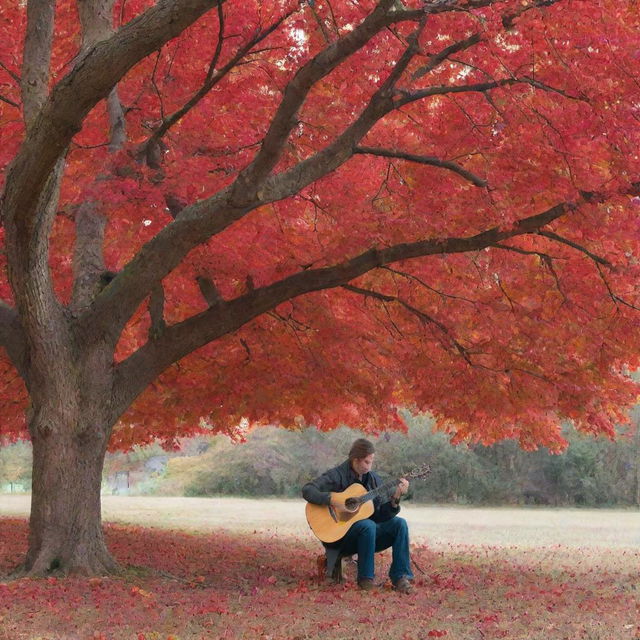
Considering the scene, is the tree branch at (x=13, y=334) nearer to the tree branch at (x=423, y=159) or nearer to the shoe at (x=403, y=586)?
the tree branch at (x=423, y=159)

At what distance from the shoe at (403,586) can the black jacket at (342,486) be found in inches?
26.0

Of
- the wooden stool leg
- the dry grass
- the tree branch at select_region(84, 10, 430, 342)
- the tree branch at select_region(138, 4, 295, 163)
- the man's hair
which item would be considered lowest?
the dry grass

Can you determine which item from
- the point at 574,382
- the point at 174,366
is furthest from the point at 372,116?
the point at 174,366

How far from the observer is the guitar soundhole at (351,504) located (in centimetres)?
803

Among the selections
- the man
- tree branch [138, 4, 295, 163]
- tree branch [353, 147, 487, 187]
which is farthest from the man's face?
tree branch [138, 4, 295, 163]

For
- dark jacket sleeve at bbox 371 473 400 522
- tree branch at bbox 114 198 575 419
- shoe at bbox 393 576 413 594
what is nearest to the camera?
shoe at bbox 393 576 413 594

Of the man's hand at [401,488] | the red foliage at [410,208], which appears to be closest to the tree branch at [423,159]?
the red foliage at [410,208]

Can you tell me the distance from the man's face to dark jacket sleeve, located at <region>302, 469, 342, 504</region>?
0.61 ft

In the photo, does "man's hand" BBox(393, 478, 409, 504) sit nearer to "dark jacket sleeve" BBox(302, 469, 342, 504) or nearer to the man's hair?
the man's hair

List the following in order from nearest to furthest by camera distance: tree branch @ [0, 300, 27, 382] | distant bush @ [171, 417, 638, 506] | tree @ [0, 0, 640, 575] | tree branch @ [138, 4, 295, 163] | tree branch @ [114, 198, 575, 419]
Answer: tree @ [0, 0, 640, 575], tree branch @ [0, 300, 27, 382], tree branch @ [114, 198, 575, 419], tree branch @ [138, 4, 295, 163], distant bush @ [171, 417, 638, 506]

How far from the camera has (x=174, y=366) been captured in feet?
39.1

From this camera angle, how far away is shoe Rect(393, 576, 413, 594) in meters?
7.68

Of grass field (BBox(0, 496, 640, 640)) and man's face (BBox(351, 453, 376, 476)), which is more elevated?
man's face (BBox(351, 453, 376, 476))

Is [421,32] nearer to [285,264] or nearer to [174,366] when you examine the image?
[285,264]
